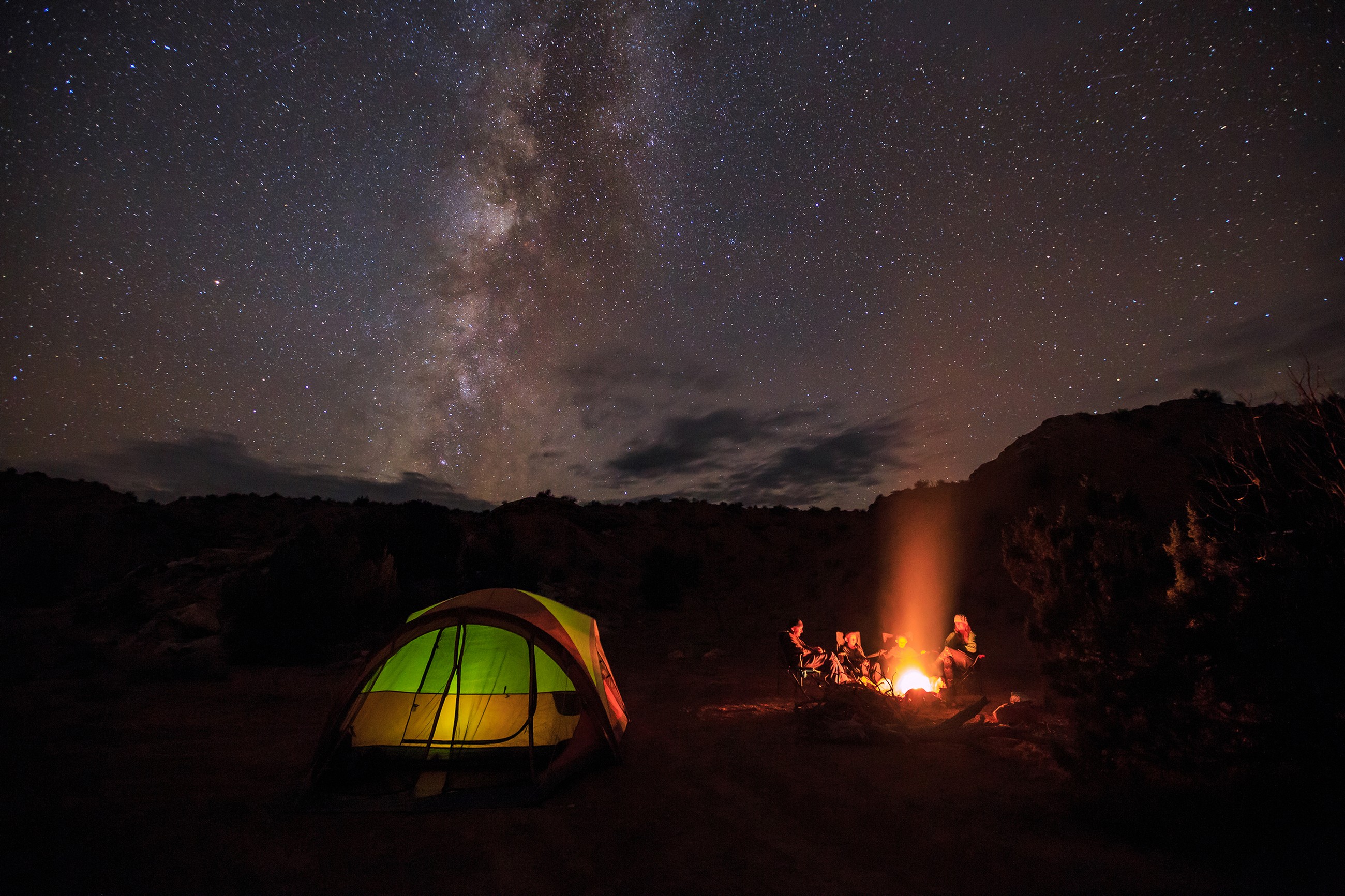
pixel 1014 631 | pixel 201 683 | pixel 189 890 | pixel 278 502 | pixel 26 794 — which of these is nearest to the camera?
pixel 189 890

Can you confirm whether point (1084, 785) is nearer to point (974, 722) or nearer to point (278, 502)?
point (974, 722)

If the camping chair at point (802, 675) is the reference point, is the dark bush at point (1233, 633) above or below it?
above

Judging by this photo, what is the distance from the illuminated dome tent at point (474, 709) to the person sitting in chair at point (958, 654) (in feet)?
19.7

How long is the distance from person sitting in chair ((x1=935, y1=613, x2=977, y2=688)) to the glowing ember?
338 mm

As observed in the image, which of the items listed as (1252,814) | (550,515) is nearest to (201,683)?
(1252,814)

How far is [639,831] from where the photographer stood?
5078 millimetres

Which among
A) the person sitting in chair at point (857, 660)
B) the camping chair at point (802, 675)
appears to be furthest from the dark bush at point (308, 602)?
the person sitting in chair at point (857, 660)

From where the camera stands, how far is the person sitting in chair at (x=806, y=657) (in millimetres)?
10141

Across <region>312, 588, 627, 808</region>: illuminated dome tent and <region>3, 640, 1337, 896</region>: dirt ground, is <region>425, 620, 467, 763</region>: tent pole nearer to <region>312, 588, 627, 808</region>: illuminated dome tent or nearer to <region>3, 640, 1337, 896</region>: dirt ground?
<region>312, 588, 627, 808</region>: illuminated dome tent

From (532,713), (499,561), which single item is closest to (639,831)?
(532,713)

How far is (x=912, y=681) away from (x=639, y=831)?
6.60 meters

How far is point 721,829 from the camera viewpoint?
5.06 m

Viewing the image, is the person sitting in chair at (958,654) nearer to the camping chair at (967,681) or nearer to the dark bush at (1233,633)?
the camping chair at (967,681)

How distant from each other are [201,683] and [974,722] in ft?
45.8
